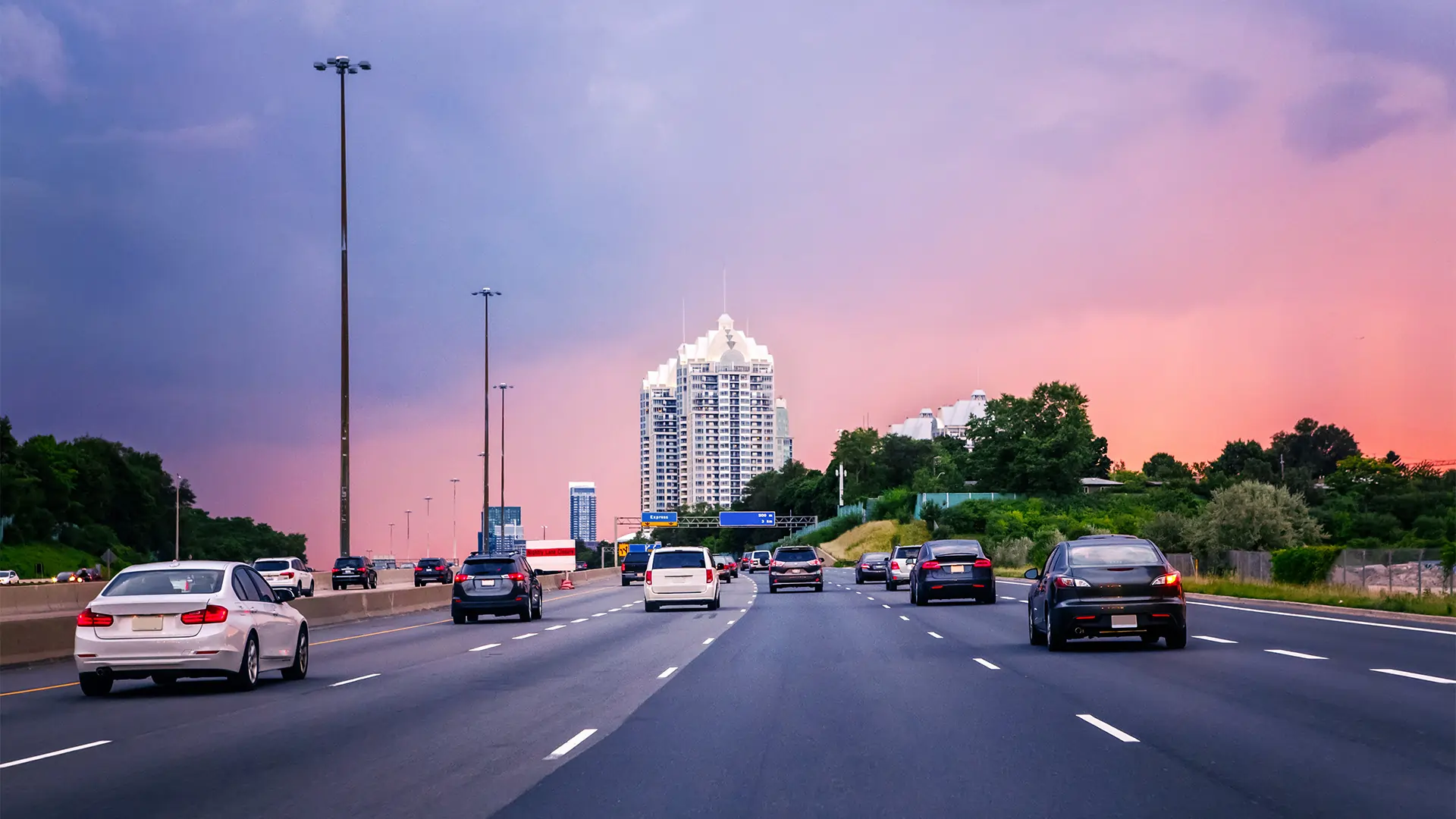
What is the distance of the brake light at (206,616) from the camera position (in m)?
19.2

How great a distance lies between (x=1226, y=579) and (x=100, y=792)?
48098 mm

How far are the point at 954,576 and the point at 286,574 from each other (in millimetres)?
30851

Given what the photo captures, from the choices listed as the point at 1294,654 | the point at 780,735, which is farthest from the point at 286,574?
the point at 780,735

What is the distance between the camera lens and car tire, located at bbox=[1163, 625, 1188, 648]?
24.7m

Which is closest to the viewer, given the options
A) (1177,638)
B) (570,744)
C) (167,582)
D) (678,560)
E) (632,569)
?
(570,744)

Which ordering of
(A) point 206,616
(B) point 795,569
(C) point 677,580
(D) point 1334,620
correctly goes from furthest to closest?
(B) point 795,569, (C) point 677,580, (D) point 1334,620, (A) point 206,616

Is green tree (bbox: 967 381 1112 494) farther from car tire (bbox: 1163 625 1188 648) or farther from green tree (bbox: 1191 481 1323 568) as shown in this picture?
car tire (bbox: 1163 625 1188 648)

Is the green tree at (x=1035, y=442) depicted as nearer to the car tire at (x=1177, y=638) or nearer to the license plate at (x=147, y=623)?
the car tire at (x=1177, y=638)

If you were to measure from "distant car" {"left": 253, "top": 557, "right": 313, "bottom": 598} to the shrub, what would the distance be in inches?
1393

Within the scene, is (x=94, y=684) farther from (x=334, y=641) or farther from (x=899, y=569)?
(x=899, y=569)

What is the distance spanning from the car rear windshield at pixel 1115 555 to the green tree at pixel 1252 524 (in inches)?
Answer: 1634

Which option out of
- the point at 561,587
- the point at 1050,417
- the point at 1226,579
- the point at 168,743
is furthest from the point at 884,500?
the point at 168,743

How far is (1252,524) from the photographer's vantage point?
6638 cm

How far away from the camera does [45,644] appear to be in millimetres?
26719
